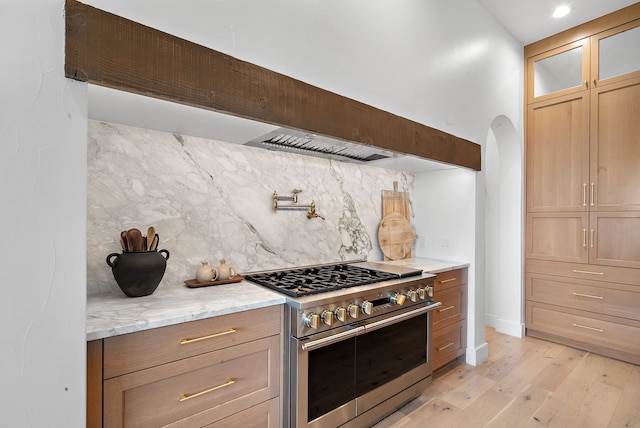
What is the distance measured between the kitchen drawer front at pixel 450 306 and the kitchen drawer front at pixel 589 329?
119cm

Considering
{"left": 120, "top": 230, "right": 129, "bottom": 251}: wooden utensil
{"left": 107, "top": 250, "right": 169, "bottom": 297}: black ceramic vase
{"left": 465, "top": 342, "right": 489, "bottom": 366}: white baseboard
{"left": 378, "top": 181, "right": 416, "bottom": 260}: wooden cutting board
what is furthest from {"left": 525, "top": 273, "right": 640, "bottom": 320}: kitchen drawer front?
{"left": 120, "top": 230, "right": 129, "bottom": 251}: wooden utensil

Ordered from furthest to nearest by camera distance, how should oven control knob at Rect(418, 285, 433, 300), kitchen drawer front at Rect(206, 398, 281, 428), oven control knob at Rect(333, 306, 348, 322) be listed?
oven control knob at Rect(418, 285, 433, 300) < oven control knob at Rect(333, 306, 348, 322) < kitchen drawer front at Rect(206, 398, 281, 428)

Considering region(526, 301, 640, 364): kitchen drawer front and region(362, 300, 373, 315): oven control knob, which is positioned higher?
region(362, 300, 373, 315): oven control knob

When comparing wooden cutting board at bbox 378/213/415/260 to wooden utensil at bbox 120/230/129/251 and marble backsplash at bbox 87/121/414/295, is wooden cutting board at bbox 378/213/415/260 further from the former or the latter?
wooden utensil at bbox 120/230/129/251

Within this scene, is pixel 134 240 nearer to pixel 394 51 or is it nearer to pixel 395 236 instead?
pixel 394 51

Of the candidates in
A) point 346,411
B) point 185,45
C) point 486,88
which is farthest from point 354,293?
point 486,88

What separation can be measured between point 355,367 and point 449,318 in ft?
3.78

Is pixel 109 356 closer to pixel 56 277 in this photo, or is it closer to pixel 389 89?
pixel 56 277

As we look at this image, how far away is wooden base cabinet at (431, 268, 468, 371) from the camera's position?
95.0 inches

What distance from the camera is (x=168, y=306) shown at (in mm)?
1304

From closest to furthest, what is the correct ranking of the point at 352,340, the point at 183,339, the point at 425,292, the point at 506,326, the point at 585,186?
the point at 183,339, the point at 352,340, the point at 425,292, the point at 585,186, the point at 506,326

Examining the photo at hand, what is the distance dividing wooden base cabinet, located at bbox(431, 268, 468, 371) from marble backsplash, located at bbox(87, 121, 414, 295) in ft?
2.32

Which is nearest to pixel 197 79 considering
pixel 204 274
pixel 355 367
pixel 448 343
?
pixel 204 274

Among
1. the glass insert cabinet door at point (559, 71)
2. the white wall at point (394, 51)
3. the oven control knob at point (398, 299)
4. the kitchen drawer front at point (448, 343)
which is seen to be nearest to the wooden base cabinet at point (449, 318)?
the kitchen drawer front at point (448, 343)
